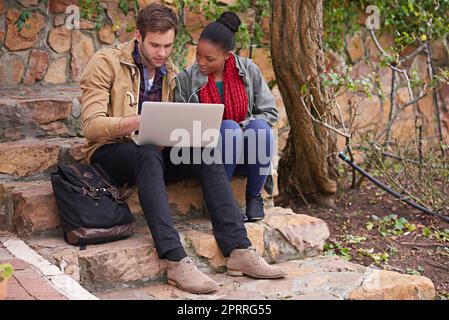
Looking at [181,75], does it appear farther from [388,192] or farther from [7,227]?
[388,192]

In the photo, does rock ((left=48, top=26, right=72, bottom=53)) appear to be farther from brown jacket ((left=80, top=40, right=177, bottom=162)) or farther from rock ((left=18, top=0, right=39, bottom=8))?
brown jacket ((left=80, top=40, right=177, bottom=162))

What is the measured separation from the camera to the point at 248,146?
3564mm

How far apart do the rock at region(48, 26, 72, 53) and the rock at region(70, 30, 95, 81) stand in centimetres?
4

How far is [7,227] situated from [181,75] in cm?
116

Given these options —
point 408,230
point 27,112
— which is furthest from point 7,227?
point 408,230

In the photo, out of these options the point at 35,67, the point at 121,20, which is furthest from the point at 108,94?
the point at 121,20

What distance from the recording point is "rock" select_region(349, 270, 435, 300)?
3.32 metres

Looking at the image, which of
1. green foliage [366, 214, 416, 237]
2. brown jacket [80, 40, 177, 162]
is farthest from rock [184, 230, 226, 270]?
green foliage [366, 214, 416, 237]

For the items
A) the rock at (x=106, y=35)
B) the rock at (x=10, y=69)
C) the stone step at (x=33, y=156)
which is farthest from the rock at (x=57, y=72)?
the stone step at (x=33, y=156)

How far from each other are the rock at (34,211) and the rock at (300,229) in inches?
44.0

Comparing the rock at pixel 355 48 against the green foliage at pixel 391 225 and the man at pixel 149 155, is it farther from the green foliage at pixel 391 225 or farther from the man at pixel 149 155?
the man at pixel 149 155

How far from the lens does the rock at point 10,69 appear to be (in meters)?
4.54

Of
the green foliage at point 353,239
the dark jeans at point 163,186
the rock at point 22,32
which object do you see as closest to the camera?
the dark jeans at point 163,186

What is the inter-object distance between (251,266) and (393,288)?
68 centimetres
